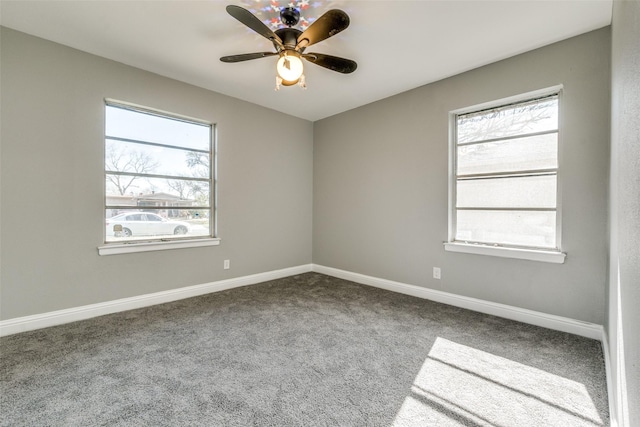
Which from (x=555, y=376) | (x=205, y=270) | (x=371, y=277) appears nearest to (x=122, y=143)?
(x=205, y=270)

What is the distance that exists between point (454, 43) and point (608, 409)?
2866 mm

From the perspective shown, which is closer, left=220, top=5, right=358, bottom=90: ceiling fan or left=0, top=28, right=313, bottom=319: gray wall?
left=220, top=5, right=358, bottom=90: ceiling fan

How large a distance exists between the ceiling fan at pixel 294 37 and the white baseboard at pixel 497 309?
8.70 feet

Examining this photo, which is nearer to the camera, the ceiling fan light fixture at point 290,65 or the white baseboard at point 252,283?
the ceiling fan light fixture at point 290,65

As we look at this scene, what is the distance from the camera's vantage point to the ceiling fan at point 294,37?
1881 millimetres

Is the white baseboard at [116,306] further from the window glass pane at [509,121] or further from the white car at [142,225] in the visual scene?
the window glass pane at [509,121]

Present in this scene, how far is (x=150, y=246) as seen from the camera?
3.18 m

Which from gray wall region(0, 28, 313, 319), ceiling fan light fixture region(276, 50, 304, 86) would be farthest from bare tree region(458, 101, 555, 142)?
gray wall region(0, 28, 313, 319)

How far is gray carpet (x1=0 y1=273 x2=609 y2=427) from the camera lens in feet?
4.97

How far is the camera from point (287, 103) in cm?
409

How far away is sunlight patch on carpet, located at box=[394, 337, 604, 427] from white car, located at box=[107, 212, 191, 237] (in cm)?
307

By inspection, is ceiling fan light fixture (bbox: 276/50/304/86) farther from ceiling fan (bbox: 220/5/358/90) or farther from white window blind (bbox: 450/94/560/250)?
white window blind (bbox: 450/94/560/250)

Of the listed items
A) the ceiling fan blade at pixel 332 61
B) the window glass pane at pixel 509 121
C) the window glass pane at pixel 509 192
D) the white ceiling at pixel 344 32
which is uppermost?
the white ceiling at pixel 344 32

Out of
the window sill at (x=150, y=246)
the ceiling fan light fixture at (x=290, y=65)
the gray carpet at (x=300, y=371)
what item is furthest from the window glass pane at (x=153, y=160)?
the ceiling fan light fixture at (x=290, y=65)
